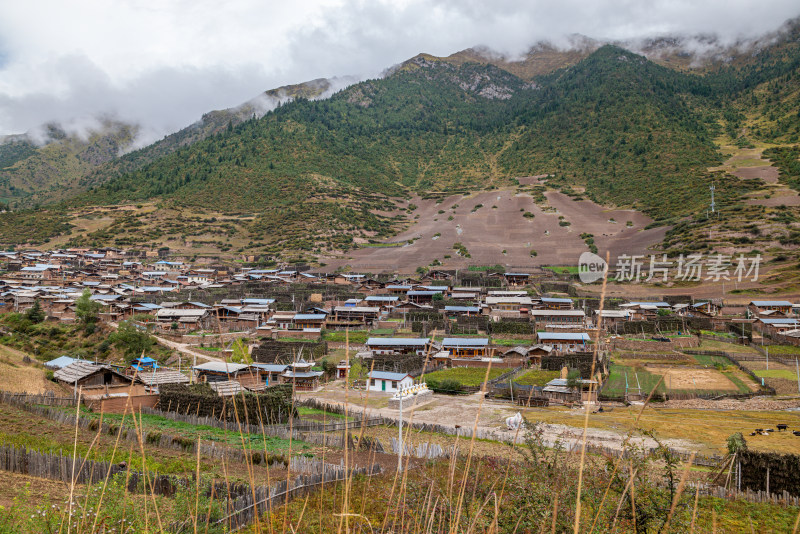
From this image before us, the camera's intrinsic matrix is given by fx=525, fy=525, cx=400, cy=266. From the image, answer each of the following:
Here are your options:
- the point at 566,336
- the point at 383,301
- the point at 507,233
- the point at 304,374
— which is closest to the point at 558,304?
the point at 566,336

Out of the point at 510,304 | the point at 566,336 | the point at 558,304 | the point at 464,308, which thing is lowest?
the point at 566,336

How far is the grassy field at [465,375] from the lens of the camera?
35.2 metres

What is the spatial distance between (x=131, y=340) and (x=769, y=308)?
55.2 meters

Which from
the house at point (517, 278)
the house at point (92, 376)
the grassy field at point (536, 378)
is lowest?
the grassy field at point (536, 378)

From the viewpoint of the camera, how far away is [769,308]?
49.0 m

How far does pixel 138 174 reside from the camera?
424 ft

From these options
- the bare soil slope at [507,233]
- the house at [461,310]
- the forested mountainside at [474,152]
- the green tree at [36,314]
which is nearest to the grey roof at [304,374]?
the house at [461,310]

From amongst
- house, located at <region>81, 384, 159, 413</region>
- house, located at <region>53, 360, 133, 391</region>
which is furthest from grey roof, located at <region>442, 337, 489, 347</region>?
Result: house, located at <region>53, 360, 133, 391</region>

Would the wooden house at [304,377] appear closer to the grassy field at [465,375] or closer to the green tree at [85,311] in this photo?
the grassy field at [465,375]

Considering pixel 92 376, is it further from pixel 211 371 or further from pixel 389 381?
pixel 389 381

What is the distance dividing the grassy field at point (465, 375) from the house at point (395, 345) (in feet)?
11.2

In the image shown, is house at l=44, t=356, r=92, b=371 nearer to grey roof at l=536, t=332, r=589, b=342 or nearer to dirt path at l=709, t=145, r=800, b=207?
grey roof at l=536, t=332, r=589, b=342

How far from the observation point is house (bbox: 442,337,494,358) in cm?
4147

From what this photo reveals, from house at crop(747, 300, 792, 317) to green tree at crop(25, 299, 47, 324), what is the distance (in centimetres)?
6429
